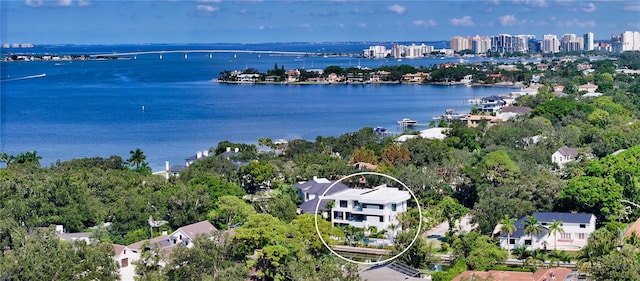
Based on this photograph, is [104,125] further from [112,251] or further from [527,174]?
[112,251]

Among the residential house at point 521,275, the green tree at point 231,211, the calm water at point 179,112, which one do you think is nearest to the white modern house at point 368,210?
the green tree at point 231,211

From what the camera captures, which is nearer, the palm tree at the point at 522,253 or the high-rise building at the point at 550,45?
the palm tree at the point at 522,253

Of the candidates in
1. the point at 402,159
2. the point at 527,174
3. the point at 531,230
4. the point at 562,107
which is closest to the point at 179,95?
the point at 562,107

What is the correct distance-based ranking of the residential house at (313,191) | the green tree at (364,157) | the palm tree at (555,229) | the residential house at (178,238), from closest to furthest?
the residential house at (178,238), the palm tree at (555,229), the residential house at (313,191), the green tree at (364,157)

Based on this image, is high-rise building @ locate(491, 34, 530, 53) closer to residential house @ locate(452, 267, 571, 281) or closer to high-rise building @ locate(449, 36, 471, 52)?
high-rise building @ locate(449, 36, 471, 52)

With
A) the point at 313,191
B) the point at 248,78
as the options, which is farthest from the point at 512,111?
the point at 248,78

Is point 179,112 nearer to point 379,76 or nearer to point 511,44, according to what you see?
point 379,76

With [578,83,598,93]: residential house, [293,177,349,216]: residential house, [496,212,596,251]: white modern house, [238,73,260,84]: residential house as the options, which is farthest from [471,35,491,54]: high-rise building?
[496,212,596,251]: white modern house

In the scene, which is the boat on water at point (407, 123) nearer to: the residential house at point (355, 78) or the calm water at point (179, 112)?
the calm water at point (179, 112)
